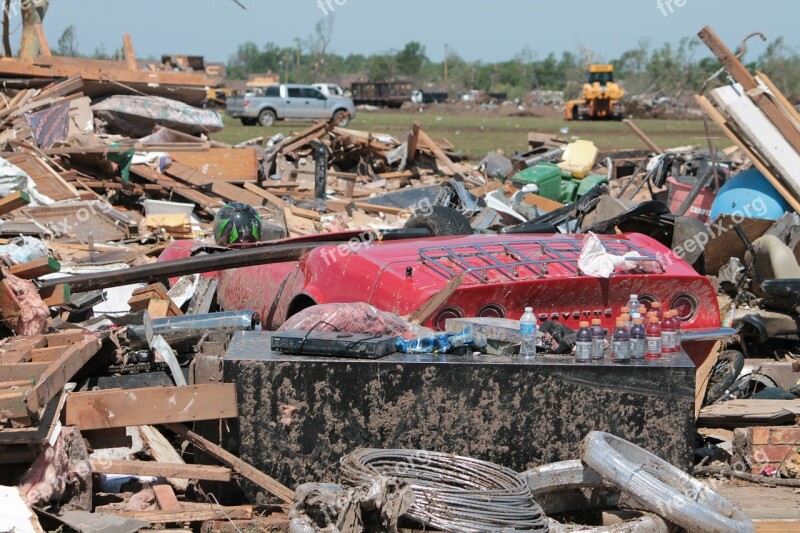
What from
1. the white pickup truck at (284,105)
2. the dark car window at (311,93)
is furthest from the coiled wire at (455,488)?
the dark car window at (311,93)

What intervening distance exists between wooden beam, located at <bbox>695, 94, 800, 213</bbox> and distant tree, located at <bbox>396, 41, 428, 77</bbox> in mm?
101938

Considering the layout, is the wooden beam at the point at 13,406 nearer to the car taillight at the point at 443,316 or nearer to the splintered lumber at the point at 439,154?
the car taillight at the point at 443,316

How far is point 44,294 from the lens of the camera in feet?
19.2

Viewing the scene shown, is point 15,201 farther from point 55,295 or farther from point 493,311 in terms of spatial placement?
point 493,311

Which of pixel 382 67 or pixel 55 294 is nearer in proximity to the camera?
pixel 55 294

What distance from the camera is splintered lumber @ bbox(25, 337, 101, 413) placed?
12.3 ft

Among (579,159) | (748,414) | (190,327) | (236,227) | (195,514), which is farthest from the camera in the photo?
(579,159)

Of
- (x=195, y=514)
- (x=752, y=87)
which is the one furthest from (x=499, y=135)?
(x=195, y=514)

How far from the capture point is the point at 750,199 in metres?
9.70

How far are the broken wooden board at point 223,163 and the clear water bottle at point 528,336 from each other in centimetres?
1142

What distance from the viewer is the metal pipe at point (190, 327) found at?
5160mm

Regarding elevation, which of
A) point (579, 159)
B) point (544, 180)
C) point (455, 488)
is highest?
point (579, 159)

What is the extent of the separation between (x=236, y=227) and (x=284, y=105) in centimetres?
3501

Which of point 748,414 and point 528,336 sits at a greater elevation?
point 528,336
